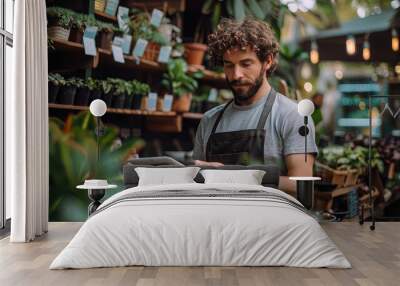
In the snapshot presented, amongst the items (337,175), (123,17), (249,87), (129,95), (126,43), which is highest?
(123,17)

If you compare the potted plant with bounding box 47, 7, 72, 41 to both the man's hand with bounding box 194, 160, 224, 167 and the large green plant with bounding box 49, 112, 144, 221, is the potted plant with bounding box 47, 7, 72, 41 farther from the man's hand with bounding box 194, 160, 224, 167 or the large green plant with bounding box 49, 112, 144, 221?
the man's hand with bounding box 194, 160, 224, 167

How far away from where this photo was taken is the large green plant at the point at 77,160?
695 cm

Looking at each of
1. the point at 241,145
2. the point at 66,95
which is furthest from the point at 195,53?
the point at 66,95

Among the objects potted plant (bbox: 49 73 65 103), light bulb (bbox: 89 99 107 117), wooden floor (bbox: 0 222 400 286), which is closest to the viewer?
wooden floor (bbox: 0 222 400 286)

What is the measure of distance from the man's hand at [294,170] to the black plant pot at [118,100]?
2.01 meters

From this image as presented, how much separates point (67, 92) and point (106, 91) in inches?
17.5

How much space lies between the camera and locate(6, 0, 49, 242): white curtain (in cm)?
558

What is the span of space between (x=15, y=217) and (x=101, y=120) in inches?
70.7

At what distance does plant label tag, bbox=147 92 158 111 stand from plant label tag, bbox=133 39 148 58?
48 centimetres

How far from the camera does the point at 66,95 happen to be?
689 cm

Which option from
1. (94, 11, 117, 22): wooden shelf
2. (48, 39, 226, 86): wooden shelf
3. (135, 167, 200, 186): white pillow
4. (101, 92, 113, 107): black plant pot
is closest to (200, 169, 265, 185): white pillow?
(135, 167, 200, 186): white pillow

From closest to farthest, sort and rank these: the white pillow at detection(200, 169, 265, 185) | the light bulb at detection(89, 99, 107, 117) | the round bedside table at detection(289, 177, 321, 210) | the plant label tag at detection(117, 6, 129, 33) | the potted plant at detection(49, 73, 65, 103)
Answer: the white pillow at detection(200, 169, 265, 185) → the round bedside table at detection(289, 177, 321, 210) → the light bulb at detection(89, 99, 107, 117) → the potted plant at detection(49, 73, 65, 103) → the plant label tag at detection(117, 6, 129, 33)

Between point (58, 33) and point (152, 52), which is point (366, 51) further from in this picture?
point (58, 33)

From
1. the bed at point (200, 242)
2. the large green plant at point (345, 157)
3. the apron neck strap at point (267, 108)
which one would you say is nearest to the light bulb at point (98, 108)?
the apron neck strap at point (267, 108)
